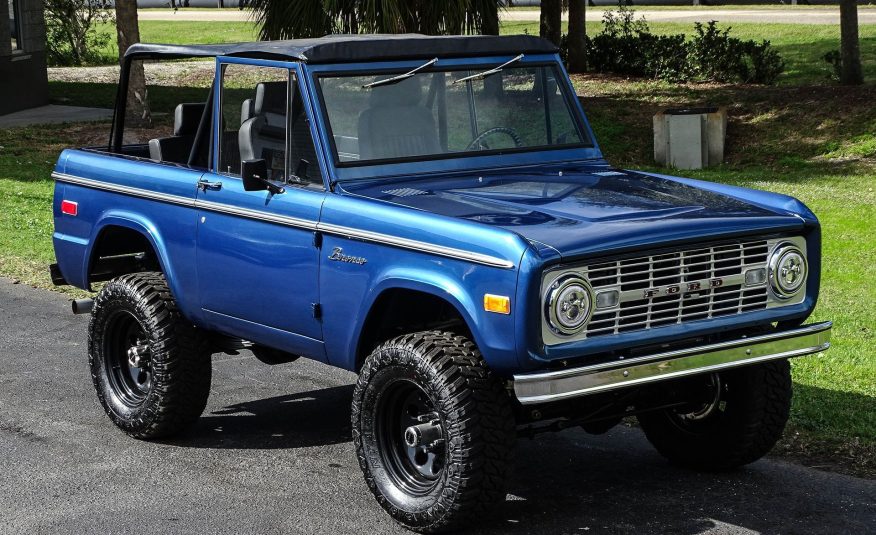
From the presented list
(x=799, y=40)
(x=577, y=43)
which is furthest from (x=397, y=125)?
(x=799, y=40)

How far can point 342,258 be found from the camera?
18.4 ft

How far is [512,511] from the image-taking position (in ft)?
18.3

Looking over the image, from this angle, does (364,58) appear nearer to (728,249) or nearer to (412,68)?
(412,68)

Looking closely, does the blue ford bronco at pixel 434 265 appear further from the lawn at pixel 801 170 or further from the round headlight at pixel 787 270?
the lawn at pixel 801 170

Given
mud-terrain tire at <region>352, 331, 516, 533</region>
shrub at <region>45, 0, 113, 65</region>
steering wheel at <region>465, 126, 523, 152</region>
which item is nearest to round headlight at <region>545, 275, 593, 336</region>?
mud-terrain tire at <region>352, 331, 516, 533</region>

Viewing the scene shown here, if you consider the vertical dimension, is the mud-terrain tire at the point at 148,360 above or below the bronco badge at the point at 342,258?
below

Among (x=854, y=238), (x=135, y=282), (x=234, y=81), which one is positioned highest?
(x=234, y=81)

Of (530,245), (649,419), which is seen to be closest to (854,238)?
(649,419)

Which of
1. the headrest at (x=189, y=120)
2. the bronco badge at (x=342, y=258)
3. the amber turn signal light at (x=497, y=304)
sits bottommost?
the amber turn signal light at (x=497, y=304)

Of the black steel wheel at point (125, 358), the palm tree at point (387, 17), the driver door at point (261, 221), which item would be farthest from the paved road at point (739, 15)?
the driver door at point (261, 221)

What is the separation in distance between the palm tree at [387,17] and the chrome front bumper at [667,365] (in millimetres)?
10111

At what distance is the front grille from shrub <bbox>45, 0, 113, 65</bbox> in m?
28.5

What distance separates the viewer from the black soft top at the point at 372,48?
20.0 ft

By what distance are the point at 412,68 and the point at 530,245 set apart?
175 centimetres
